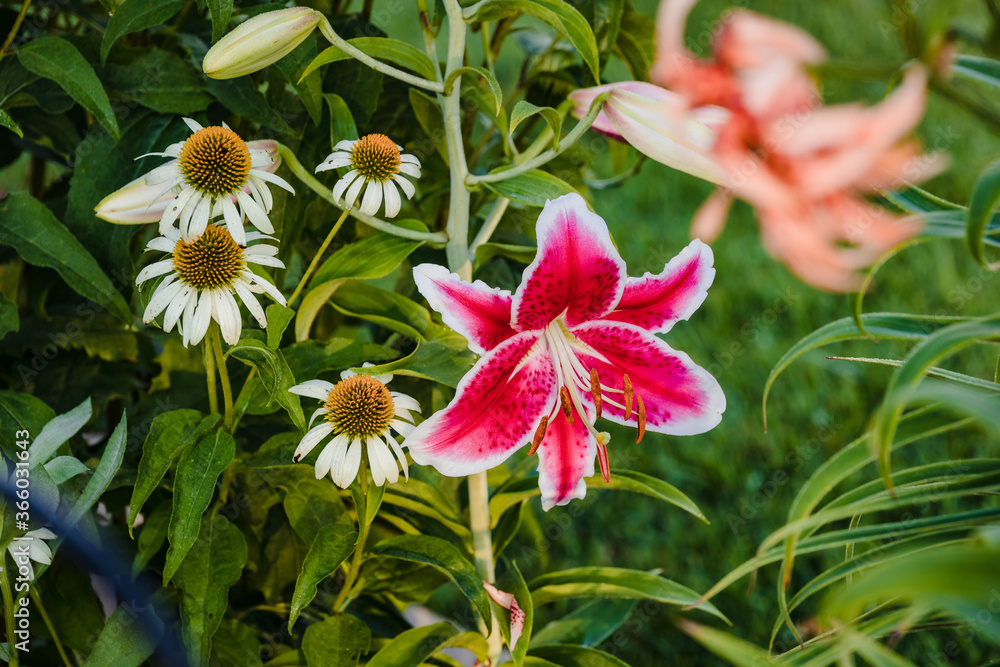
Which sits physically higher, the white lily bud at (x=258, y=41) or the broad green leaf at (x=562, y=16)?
the broad green leaf at (x=562, y=16)

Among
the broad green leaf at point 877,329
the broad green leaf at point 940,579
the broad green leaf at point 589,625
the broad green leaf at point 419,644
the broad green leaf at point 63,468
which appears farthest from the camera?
the broad green leaf at point 589,625

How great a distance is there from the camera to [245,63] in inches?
26.9

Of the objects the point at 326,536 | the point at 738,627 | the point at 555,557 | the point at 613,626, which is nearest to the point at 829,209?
the point at 326,536

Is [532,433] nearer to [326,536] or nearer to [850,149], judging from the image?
[326,536]

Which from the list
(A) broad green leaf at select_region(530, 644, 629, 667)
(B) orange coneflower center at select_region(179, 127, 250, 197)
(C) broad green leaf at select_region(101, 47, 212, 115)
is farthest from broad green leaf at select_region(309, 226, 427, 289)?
(A) broad green leaf at select_region(530, 644, 629, 667)

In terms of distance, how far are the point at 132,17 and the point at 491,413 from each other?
449 millimetres

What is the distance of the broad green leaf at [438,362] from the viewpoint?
27.7 inches

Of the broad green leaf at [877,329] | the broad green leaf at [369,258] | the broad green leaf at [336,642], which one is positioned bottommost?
the broad green leaf at [336,642]

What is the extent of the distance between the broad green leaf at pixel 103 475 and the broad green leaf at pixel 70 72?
26cm

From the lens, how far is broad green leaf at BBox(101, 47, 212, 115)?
0.86 m

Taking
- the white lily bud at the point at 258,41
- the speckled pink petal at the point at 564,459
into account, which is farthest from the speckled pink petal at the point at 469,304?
the white lily bud at the point at 258,41

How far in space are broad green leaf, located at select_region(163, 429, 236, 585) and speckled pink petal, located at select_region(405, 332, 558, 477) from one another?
0.16 metres

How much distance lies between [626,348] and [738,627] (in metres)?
0.93

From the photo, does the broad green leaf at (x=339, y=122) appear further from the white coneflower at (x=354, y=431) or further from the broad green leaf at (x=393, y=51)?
the white coneflower at (x=354, y=431)
